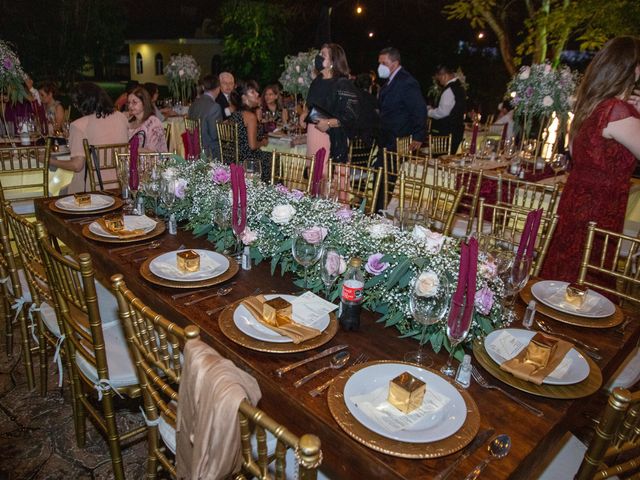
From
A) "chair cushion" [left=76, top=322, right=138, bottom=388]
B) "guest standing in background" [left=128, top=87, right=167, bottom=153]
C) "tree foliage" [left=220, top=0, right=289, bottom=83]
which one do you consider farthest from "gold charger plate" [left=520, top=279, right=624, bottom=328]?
"tree foliage" [left=220, top=0, right=289, bottom=83]

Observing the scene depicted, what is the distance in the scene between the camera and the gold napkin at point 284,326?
1419 millimetres

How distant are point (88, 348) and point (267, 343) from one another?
0.90 m

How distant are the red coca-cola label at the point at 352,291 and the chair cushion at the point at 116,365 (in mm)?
923

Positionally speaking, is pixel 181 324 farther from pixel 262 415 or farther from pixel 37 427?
pixel 37 427

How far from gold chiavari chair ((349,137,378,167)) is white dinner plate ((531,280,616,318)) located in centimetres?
289

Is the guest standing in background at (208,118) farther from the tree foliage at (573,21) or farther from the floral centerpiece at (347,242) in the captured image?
the tree foliage at (573,21)

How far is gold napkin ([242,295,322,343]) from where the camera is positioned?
4.66 ft

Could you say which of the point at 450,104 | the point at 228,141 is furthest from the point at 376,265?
the point at 450,104

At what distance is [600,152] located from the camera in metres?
2.59

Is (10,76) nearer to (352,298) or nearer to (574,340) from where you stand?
(352,298)

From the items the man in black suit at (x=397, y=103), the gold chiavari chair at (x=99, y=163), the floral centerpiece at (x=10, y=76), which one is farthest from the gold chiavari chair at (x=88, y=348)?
the man in black suit at (x=397, y=103)

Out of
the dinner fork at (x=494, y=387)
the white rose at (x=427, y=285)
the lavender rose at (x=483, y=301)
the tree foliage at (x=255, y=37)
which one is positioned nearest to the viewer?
the dinner fork at (x=494, y=387)

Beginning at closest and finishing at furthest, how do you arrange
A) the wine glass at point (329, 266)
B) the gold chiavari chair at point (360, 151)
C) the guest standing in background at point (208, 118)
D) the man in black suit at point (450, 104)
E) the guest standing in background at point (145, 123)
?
the wine glass at point (329, 266) < the guest standing in background at point (145, 123) < the gold chiavari chair at point (360, 151) < the guest standing in background at point (208, 118) < the man in black suit at point (450, 104)

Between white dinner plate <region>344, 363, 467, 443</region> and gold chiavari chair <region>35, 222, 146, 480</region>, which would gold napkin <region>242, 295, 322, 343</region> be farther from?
gold chiavari chair <region>35, 222, 146, 480</region>
